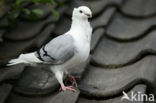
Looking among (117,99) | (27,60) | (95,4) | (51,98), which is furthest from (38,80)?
(95,4)

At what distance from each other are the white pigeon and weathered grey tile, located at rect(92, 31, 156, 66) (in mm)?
321

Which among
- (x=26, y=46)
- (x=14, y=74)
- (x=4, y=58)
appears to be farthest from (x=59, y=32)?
(x=14, y=74)

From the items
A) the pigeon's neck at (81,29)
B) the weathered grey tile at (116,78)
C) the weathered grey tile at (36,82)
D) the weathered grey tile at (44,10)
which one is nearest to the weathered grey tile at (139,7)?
the weathered grey tile at (44,10)

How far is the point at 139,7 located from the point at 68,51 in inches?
59.3

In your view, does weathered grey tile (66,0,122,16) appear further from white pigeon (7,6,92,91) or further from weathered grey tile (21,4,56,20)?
white pigeon (7,6,92,91)

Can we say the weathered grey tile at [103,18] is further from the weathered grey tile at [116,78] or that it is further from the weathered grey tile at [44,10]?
the weathered grey tile at [116,78]

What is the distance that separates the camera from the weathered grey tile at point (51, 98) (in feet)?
6.77

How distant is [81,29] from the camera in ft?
7.59

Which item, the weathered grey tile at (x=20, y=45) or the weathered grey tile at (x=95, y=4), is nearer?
the weathered grey tile at (x=20, y=45)

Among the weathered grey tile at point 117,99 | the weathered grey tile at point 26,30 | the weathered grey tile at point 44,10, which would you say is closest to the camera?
the weathered grey tile at point 117,99

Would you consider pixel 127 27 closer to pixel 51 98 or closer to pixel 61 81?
pixel 61 81

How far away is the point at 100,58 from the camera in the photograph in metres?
2.64

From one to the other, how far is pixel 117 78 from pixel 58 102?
480 mm

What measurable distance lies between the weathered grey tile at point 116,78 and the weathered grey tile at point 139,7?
1.01 metres
